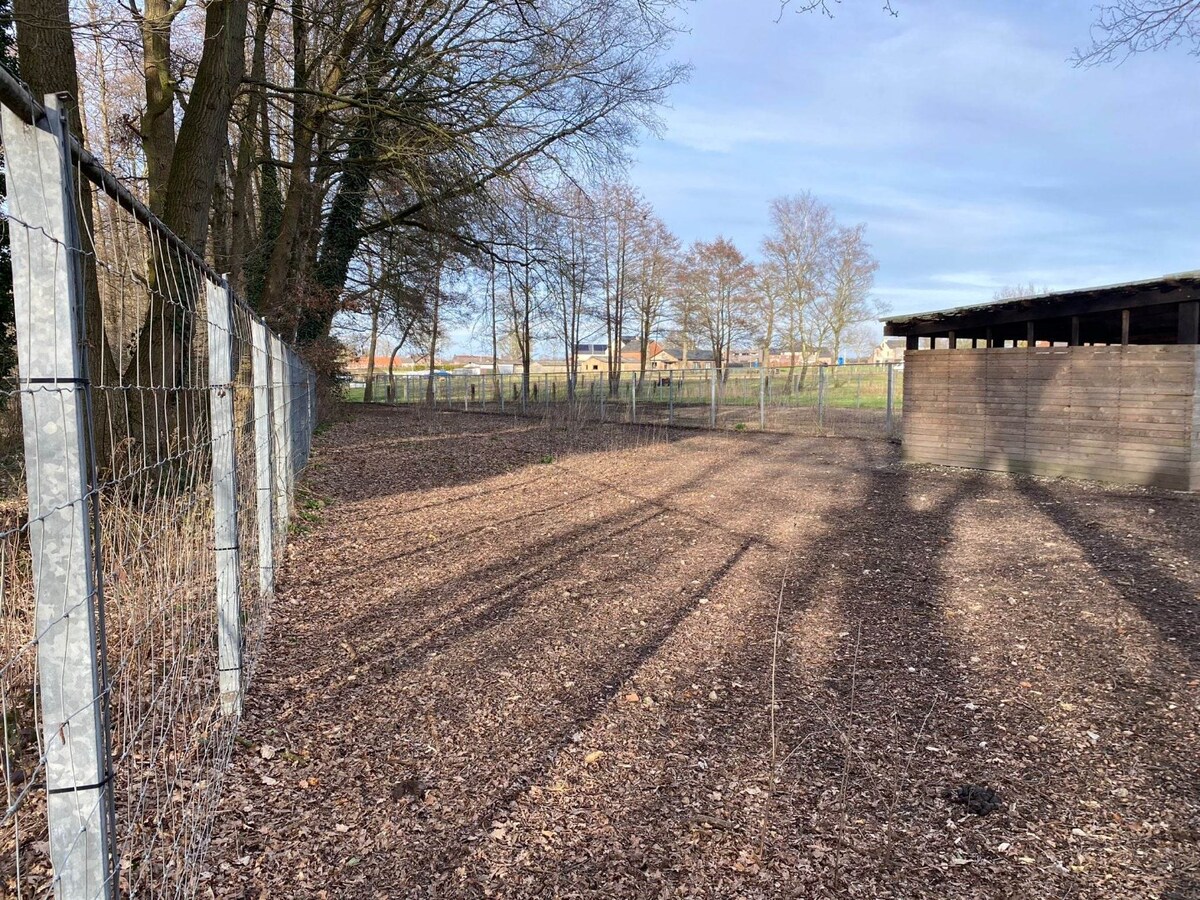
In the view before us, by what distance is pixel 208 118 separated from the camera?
7375 millimetres

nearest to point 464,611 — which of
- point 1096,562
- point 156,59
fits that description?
point 1096,562

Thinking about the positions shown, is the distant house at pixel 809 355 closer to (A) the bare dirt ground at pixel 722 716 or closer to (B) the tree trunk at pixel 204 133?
(A) the bare dirt ground at pixel 722 716

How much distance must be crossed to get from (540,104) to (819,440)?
10.3m

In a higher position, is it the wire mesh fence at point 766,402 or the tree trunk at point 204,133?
the tree trunk at point 204,133

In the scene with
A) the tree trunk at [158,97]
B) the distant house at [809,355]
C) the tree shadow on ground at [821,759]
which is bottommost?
the tree shadow on ground at [821,759]

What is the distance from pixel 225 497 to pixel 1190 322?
11.1m

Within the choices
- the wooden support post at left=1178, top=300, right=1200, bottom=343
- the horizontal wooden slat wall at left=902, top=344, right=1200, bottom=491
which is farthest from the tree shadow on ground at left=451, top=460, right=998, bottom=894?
the wooden support post at left=1178, top=300, right=1200, bottom=343

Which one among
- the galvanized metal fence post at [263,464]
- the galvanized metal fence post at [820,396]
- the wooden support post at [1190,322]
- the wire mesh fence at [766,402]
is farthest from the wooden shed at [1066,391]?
the galvanized metal fence post at [263,464]

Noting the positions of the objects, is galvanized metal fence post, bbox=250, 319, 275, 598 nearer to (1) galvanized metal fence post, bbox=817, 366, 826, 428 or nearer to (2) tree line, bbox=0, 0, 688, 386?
(2) tree line, bbox=0, 0, 688, 386

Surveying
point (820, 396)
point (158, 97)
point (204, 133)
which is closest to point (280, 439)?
point (204, 133)

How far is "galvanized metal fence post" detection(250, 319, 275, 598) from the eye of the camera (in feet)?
14.9

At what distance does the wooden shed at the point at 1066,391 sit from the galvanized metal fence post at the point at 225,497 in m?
10.4

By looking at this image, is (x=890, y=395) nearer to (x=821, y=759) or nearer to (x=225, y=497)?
(x=821, y=759)

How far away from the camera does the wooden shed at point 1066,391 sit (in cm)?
952
